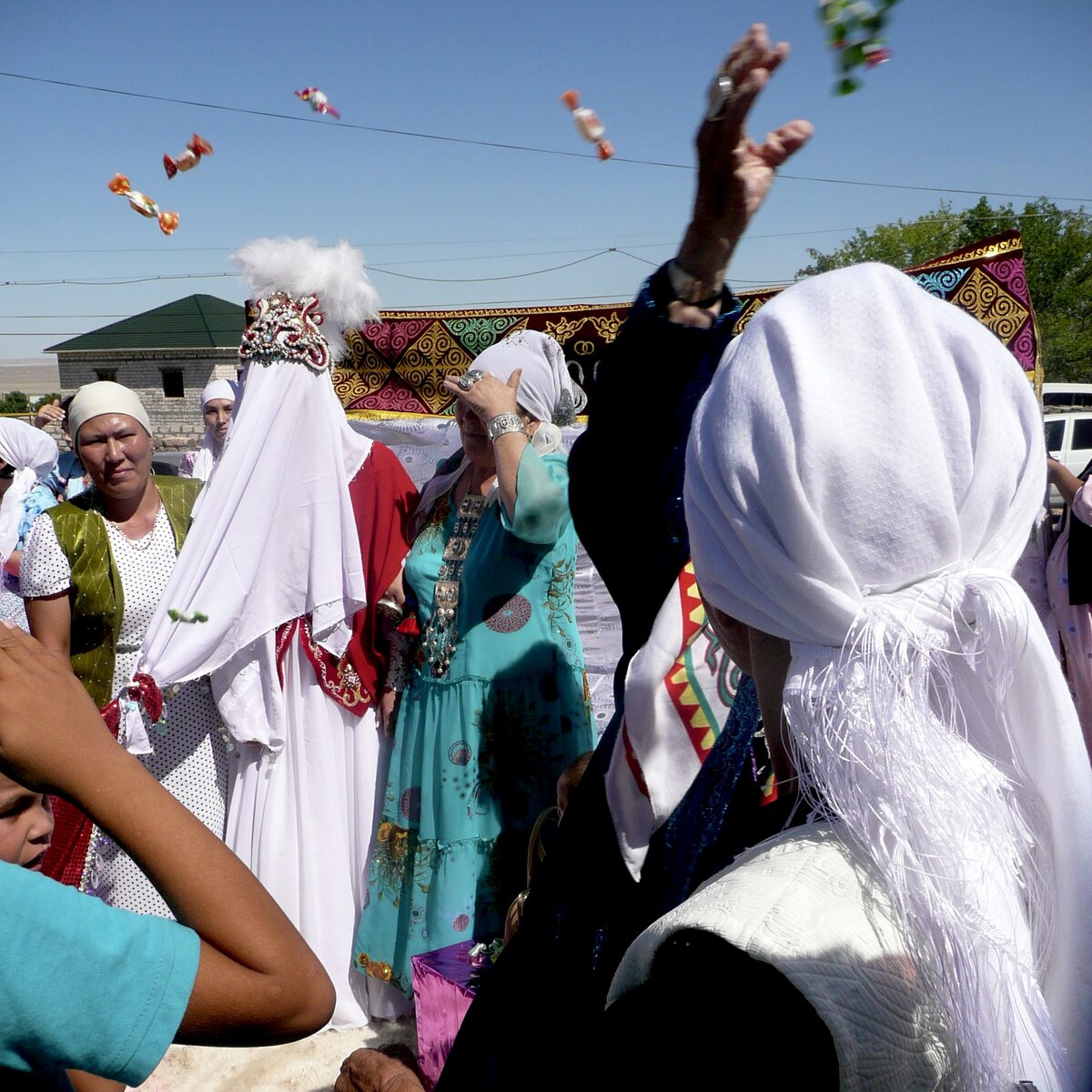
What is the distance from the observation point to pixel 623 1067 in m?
0.84

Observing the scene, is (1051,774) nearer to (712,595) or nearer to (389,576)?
(712,595)

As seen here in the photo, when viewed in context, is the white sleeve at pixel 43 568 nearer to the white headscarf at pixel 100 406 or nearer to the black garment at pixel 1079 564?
the white headscarf at pixel 100 406

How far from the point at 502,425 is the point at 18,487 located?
4.04 meters

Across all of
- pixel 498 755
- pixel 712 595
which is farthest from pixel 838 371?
pixel 498 755

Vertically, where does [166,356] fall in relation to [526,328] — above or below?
above

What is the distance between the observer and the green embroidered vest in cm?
317

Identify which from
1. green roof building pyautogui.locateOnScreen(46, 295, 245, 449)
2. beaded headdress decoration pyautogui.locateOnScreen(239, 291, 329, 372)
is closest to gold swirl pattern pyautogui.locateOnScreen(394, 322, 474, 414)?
beaded headdress decoration pyautogui.locateOnScreen(239, 291, 329, 372)

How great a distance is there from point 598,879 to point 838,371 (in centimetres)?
77

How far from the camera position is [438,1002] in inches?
108

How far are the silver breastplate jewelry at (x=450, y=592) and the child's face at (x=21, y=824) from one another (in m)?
1.80

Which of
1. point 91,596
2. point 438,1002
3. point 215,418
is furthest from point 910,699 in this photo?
point 215,418

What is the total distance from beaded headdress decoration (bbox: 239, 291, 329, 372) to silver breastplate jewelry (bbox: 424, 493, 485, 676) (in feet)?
2.70

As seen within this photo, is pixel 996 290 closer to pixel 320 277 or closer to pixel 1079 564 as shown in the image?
pixel 1079 564

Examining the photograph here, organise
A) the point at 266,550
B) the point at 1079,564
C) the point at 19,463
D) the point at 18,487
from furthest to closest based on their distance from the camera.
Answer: the point at 19,463
the point at 18,487
the point at 1079,564
the point at 266,550
